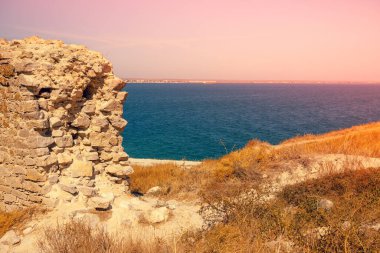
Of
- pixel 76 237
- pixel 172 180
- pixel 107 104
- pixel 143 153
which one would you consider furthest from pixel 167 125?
pixel 76 237

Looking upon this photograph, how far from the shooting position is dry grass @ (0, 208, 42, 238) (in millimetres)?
6195

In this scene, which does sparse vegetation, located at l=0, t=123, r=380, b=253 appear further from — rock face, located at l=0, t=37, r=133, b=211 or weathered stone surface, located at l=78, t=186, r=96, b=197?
weathered stone surface, located at l=78, t=186, r=96, b=197

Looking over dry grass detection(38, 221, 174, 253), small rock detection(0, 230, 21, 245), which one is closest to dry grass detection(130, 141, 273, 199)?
dry grass detection(38, 221, 174, 253)

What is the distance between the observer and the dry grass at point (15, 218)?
6.20m

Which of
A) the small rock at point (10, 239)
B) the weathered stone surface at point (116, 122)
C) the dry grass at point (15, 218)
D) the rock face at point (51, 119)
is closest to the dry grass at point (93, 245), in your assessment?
the small rock at point (10, 239)

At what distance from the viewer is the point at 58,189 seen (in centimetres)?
691

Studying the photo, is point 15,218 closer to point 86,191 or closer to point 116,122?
point 86,191

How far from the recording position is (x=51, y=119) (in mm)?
7004

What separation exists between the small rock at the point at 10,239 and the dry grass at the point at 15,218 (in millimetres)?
251

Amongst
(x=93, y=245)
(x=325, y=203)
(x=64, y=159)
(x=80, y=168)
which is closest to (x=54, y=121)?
(x=64, y=159)

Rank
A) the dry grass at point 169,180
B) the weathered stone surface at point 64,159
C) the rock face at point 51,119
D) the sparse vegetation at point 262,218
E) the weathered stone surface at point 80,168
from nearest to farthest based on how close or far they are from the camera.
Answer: the sparse vegetation at point 262,218, the rock face at point 51,119, the weathered stone surface at point 64,159, the weathered stone surface at point 80,168, the dry grass at point 169,180

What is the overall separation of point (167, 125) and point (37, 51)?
4026 centimetres

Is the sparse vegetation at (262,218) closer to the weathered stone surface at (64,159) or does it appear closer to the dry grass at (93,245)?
the dry grass at (93,245)

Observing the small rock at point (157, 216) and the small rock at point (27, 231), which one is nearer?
the small rock at point (27, 231)
